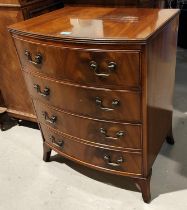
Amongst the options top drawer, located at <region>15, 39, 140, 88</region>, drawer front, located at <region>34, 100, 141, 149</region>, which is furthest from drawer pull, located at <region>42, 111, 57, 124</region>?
top drawer, located at <region>15, 39, 140, 88</region>

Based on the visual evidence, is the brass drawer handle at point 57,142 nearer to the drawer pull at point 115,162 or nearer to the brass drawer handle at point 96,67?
the drawer pull at point 115,162

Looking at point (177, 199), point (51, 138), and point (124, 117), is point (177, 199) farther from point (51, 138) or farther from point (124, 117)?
point (51, 138)

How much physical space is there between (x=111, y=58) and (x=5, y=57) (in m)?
0.94

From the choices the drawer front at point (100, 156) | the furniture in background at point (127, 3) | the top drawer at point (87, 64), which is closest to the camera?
the top drawer at point (87, 64)

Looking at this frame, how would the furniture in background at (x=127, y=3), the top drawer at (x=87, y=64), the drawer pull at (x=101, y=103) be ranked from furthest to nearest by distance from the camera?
the furniture in background at (x=127, y=3)
the drawer pull at (x=101, y=103)
the top drawer at (x=87, y=64)

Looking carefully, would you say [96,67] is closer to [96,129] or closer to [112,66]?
[112,66]

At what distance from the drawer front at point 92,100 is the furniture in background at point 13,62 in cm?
41

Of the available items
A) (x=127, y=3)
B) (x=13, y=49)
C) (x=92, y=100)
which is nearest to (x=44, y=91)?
(x=92, y=100)

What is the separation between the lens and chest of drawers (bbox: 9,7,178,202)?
3.34 ft

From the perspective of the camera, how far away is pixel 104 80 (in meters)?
1.07

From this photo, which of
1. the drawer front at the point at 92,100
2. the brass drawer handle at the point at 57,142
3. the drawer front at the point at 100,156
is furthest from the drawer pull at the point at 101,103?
the brass drawer handle at the point at 57,142

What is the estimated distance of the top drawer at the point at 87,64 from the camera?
1.00 metres

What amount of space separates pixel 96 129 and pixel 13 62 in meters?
0.78

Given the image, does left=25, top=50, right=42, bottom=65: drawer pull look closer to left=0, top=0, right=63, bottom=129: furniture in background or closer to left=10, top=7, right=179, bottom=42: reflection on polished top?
left=10, top=7, right=179, bottom=42: reflection on polished top
